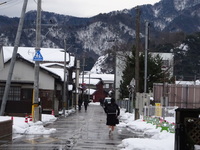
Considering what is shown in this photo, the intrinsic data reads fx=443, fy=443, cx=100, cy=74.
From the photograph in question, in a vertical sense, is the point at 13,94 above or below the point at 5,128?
above

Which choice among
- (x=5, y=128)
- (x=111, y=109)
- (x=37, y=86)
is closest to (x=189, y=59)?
(x=37, y=86)

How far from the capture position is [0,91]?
42125 millimetres

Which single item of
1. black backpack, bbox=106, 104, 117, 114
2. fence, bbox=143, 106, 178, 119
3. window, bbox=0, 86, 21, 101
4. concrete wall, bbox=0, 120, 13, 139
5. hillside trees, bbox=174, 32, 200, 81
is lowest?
concrete wall, bbox=0, 120, 13, 139

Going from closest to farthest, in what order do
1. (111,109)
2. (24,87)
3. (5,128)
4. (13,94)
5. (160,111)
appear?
1. (5,128)
2. (111,109)
3. (160,111)
4. (13,94)
5. (24,87)

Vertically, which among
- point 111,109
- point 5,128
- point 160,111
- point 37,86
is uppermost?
point 37,86

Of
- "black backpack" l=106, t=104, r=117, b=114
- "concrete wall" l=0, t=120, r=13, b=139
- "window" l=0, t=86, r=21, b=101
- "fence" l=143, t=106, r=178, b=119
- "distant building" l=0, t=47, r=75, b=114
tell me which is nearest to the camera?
"concrete wall" l=0, t=120, r=13, b=139

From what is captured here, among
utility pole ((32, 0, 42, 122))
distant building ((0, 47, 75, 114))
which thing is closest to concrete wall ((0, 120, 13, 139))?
utility pole ((32, 0, 42, 122))

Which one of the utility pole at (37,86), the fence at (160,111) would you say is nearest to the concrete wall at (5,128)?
the utility pole at (37,86)

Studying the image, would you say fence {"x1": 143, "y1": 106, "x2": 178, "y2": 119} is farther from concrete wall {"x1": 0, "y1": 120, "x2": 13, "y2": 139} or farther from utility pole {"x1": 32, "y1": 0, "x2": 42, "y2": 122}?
concrete wall {"x1": 0, "y1": 120, "x2": 13, "y2": 139}

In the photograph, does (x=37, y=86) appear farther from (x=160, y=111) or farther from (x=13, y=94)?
(x=13, y=94)

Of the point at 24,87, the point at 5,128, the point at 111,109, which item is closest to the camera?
the point at 5,128

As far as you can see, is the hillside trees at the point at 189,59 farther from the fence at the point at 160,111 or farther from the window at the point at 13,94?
the fence at the point at 160,111

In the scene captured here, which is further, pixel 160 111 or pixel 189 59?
pixel 189 59

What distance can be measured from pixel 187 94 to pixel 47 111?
14.0m
